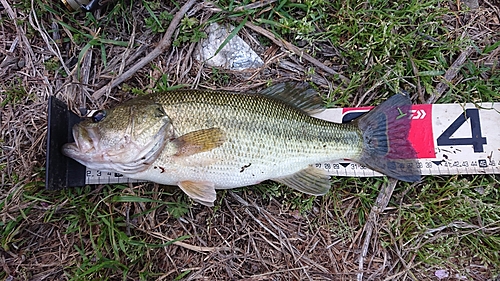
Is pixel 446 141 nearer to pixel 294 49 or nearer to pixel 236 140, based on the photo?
pixel 294 49

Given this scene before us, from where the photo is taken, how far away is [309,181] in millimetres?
3215

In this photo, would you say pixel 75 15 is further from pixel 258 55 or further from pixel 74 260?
pixel 74 260

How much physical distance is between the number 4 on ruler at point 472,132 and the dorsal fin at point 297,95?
3.96 feet

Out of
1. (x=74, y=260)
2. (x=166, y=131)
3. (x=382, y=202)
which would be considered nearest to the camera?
(x=166, y=131)

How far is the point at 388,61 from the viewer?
3.56 meters

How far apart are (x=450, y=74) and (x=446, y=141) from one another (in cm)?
67

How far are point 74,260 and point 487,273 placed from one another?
12.2ft

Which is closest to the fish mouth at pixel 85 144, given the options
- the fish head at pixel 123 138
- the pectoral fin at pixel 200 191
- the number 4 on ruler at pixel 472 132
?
the fish head at pixel 123 138

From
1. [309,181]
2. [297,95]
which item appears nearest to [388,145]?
[309,181]

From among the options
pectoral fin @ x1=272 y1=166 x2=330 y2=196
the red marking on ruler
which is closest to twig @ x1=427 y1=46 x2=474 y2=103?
the red marking on ruler

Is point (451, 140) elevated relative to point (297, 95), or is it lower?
lower

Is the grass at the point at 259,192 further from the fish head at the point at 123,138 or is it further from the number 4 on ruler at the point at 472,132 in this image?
the fish head at the point at 123,138

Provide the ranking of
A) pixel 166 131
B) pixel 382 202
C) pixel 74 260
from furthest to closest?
pixel 382 202
pixel 74 260
pixel 166 131

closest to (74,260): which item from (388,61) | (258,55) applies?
(258,55)
